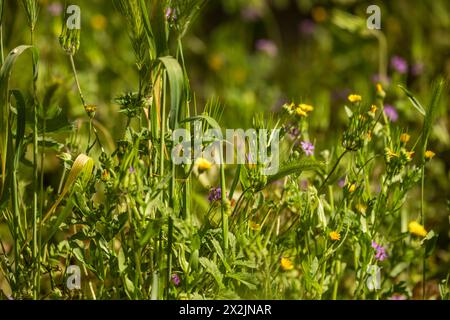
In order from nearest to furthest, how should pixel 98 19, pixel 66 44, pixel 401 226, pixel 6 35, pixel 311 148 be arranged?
1. pixel 66 44
2. pixel 311 148
3. pixel 401 226
4. pixel 6 35
5. pixel 98 19

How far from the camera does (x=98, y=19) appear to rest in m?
2.81

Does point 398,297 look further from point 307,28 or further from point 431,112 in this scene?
point 307,28

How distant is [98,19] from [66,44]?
158cm

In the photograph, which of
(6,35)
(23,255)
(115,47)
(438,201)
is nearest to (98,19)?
(115,47)

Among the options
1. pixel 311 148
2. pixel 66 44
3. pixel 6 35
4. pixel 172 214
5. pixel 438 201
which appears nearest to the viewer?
pixel 172 214

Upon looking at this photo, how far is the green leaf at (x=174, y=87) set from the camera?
3.79 ft

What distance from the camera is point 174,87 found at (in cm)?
115

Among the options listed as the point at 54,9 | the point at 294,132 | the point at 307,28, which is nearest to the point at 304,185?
the point at 294,132

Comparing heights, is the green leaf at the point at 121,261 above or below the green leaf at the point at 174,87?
below

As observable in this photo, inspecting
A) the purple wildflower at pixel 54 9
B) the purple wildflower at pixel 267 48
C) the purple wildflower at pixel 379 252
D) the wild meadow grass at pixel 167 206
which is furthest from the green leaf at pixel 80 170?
the purple wildflower at pixel 267 48

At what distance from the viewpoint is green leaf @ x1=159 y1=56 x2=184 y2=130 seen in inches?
45.4

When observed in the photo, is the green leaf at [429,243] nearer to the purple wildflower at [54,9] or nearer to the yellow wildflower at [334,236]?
the yellow wildflower at [334,236]
